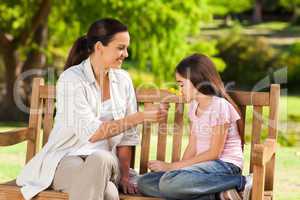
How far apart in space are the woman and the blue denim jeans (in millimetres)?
308

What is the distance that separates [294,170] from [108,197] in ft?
15.7

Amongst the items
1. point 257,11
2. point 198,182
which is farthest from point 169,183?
point 257,11

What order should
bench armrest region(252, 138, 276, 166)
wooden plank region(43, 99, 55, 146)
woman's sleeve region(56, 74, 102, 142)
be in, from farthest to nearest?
wooden plank region(43, 99, 55, 146), woman's sleeve region(56, 74, 102, 142), bench armrest region(252, 138, 276, 166)

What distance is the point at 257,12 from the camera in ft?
161

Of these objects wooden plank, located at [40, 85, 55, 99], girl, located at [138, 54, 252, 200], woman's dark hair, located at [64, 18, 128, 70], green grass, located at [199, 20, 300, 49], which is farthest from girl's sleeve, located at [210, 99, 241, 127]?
green grass, located at [199, 20, 300, 49]

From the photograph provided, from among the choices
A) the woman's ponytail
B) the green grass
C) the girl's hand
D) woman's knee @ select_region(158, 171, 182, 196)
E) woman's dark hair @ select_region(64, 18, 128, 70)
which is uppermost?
the green grass

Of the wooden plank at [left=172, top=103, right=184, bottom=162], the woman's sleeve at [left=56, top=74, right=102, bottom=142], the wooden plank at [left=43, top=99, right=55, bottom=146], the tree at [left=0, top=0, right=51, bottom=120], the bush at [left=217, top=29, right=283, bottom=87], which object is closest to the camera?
the woman's sleeve at [left=56, top=74, right=102, bottom=142]

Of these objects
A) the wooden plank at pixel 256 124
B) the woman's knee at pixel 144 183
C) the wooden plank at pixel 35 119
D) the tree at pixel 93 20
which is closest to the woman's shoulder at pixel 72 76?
the wooden plank at pixel 35 119

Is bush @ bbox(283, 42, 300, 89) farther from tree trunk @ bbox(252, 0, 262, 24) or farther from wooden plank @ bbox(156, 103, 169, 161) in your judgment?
wooden plank @ bbox(156, 103, 169, 161)

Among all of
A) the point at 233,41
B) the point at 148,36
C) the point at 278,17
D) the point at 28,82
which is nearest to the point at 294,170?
the point at 148,36

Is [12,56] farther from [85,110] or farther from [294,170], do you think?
[85,110]

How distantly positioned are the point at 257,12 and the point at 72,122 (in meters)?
45.5

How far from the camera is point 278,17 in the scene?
51.6m

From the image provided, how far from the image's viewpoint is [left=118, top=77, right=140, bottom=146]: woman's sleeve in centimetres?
494
